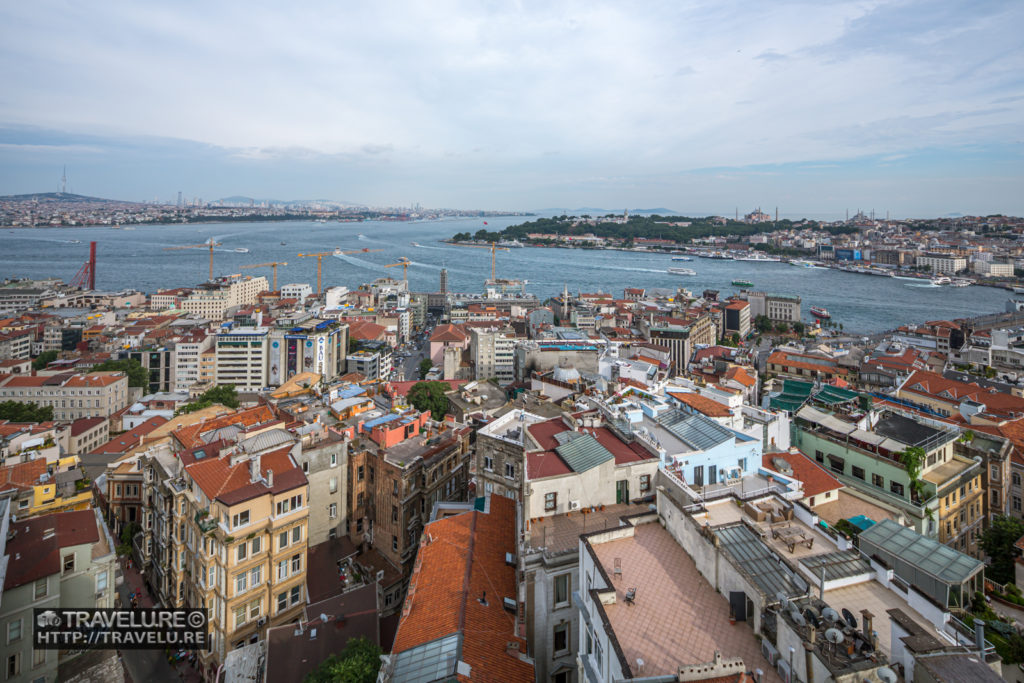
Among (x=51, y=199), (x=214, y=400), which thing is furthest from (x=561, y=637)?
(x=51, y=199)

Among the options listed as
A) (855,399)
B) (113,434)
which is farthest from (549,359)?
(113,434)

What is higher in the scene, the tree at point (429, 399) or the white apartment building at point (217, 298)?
the white apartment building at point (217, 298)

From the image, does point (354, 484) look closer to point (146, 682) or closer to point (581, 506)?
point (146, 682)

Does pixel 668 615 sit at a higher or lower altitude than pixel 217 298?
lower

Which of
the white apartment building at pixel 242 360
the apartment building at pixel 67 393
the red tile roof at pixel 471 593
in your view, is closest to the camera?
the red tile roof at pixel 471 593

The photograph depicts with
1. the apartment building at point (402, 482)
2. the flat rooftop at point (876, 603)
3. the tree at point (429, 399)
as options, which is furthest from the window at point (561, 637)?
the tree at point (429, 399)

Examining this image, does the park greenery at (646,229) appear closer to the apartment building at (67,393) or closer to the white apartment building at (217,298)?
the white apartment building at (217,298)

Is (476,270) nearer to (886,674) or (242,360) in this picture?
(242,360)

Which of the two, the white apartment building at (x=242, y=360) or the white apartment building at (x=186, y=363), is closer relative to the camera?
the white apartment building at (x=186, y=363)
